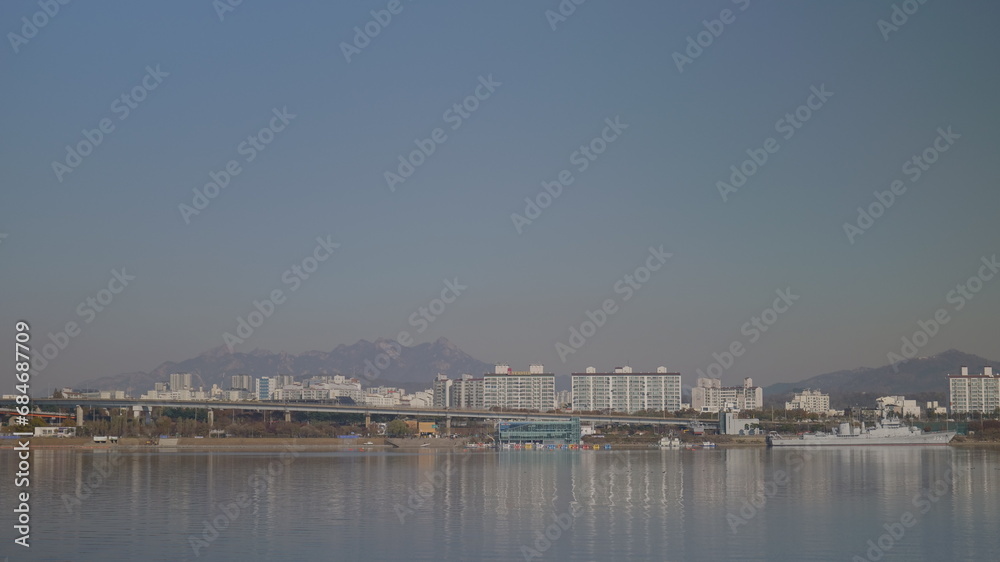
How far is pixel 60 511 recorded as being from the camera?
18.4 m

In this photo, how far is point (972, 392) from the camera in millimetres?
105938

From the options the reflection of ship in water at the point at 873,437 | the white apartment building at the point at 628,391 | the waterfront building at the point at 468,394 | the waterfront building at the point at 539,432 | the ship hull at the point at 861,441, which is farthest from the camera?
the waterfront building at the point at 468,394

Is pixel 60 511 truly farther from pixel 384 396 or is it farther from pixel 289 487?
pixel 384 396

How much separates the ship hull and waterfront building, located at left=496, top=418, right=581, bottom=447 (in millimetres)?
13329

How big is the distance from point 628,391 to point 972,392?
121ft

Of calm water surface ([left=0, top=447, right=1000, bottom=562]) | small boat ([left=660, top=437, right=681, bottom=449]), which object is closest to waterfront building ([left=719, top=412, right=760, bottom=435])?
small boat ([left=660, top=437, right=681, bottom=449])

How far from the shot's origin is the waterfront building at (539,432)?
67438 millimetres

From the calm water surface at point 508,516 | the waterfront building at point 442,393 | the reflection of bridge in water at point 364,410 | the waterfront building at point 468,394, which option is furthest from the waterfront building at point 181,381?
the calm water surface at point 508,516

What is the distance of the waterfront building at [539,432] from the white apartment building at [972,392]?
55857mm

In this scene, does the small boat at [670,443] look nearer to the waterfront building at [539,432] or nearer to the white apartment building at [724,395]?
the waterfront building at [539,432]

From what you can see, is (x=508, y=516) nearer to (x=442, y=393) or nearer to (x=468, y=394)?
(x=468, y=394)

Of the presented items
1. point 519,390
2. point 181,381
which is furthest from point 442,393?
point 181,381

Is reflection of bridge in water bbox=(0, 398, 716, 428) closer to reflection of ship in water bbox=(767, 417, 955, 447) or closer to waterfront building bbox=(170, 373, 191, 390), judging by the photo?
reflection of ship in water bbox=(767, 417, 955, 447)

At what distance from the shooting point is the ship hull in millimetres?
60469
